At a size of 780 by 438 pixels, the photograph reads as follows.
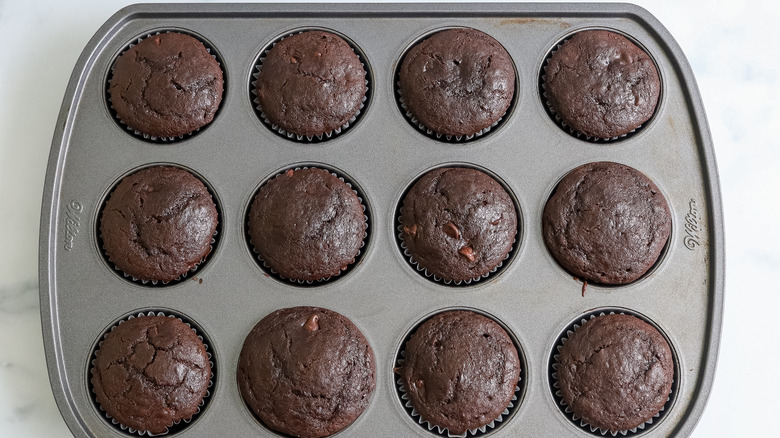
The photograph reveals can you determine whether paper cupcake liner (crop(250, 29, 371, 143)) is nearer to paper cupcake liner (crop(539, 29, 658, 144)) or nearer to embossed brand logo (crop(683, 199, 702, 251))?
paper cupcake liner (crop(539, 29, 658, 144))

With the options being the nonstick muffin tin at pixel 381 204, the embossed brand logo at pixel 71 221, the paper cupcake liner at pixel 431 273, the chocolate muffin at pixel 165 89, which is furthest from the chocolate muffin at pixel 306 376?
the chocolate muffin at pixel 165 89

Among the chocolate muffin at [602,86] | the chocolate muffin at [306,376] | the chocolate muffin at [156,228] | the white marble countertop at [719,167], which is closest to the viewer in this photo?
the chocolate muffin at [306,376]

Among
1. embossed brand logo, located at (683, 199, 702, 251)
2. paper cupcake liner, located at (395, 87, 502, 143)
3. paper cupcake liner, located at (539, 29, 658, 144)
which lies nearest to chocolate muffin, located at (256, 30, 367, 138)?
paper cupcake liner, located at (395, 87, 502, 143)

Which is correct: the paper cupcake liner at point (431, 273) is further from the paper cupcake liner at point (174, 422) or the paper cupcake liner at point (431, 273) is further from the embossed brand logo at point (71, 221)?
the embossed brand logo at point (71, 221)

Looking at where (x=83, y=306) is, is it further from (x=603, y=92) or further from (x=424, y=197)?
(x=603, y=92)

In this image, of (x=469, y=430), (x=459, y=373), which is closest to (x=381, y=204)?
(x=459, y=373)

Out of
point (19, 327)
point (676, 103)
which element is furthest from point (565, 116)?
point (19, 327)
